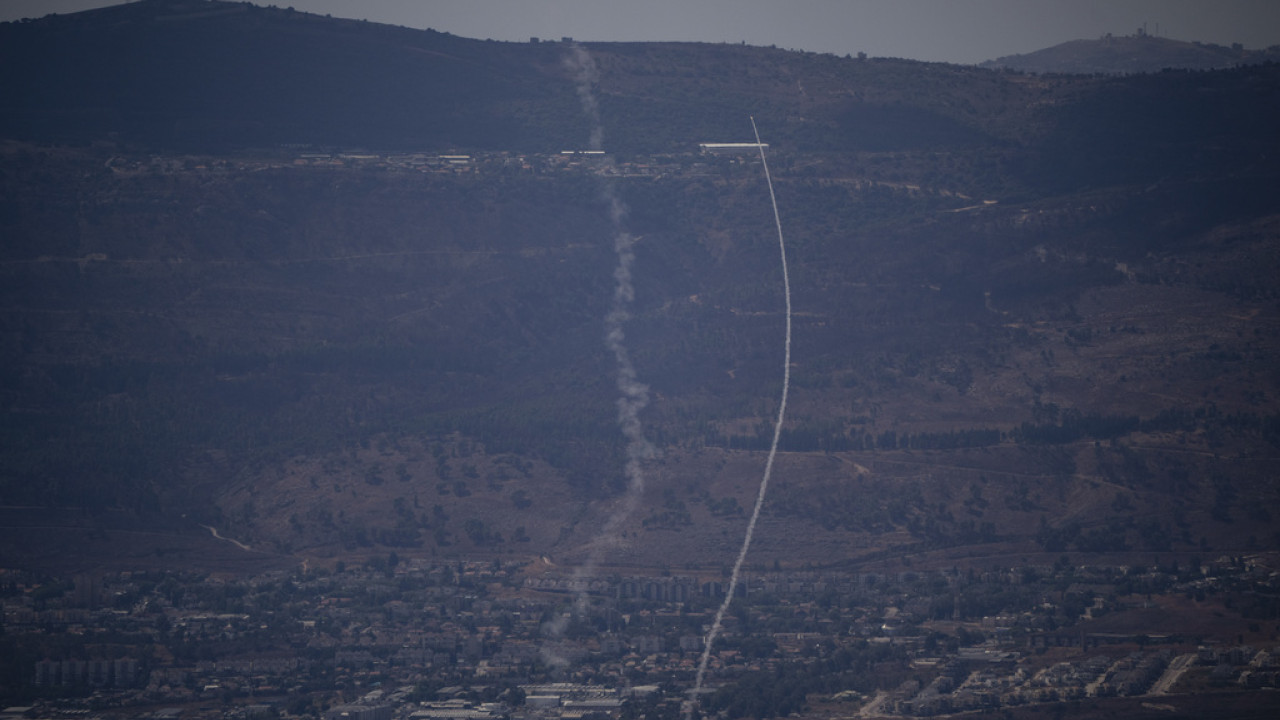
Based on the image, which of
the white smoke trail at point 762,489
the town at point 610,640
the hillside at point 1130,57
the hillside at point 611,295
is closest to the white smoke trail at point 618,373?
the hillside at point 611,295

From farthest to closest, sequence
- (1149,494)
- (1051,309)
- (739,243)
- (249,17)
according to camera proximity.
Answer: (249,17) → (739,243) → (1051,309) → (1149,494)

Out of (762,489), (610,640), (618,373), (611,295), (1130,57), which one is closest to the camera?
(610,640)

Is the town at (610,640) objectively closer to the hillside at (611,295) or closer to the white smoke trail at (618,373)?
the white smoke trail at (618,373)

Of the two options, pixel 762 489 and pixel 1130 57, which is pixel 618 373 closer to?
pixel 762 489

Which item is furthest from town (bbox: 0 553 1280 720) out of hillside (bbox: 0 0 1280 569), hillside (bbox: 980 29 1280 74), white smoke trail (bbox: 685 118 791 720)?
hillside (bbox: 980 29 1280 74)

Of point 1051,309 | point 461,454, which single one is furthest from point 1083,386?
point 461,454

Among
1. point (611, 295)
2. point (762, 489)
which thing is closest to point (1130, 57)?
point (611, 295)

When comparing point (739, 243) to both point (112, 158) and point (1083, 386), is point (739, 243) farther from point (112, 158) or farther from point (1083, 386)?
point (112, 158)
